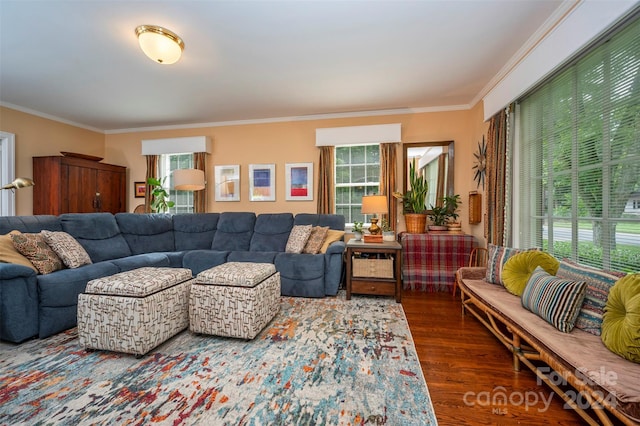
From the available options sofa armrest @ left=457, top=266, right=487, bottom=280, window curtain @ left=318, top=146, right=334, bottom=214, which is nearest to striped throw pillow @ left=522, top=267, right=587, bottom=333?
sofa armrest @ left=457, top=266, right=487, bottom=280

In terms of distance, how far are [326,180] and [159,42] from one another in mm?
2594

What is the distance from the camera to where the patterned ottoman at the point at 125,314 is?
1742mm

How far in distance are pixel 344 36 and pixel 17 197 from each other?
5.23 meters

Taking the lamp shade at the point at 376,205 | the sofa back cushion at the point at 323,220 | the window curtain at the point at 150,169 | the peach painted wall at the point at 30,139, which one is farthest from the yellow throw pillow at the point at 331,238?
the peach painted wall at the point at 30,139

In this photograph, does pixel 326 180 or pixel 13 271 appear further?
pixel 326 180

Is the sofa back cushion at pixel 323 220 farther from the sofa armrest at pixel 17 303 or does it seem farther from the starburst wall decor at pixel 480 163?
the sofa armrest at pixel 17 303

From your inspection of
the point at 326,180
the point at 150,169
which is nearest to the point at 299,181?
the point at 326,180

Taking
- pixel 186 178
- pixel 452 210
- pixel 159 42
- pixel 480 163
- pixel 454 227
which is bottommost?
pixel 454 227

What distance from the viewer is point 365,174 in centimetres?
402

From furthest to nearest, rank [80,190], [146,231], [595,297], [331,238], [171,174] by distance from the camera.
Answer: [171,174], [80,190], [146,231], [331,238], [595,297]

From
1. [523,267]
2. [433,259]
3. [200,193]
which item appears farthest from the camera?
[200,193]

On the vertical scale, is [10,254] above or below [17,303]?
above

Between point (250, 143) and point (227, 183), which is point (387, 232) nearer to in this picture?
point (250, 143)

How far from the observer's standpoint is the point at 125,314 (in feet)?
5.74
